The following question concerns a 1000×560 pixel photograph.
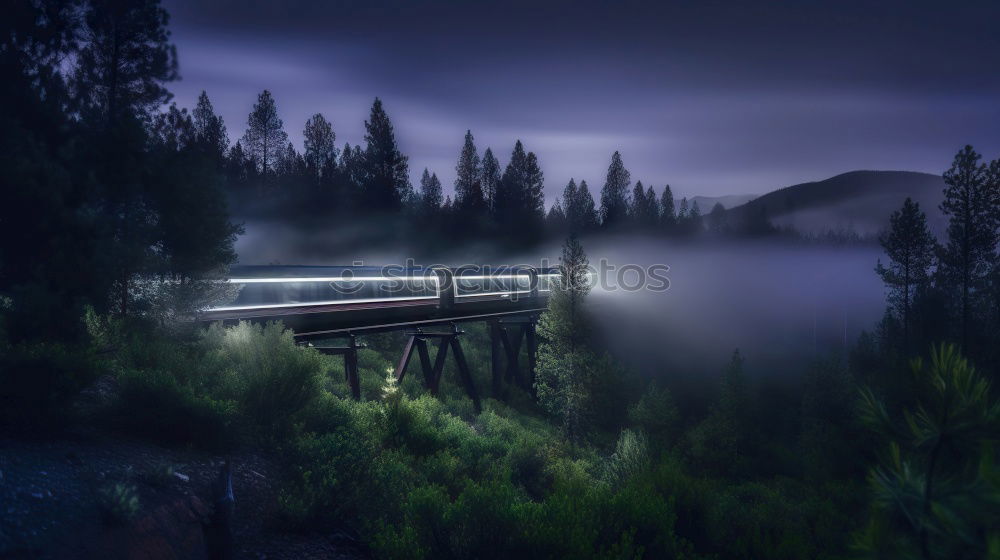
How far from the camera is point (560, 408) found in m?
23.5

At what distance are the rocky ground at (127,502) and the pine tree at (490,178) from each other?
61624 millimetres

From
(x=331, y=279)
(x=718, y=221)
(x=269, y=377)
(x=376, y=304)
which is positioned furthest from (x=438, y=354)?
(x=718, y=221)

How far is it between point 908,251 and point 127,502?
4681cm

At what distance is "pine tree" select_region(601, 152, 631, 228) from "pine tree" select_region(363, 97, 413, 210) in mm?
38303

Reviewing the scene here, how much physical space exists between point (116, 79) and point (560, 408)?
19.2 metres

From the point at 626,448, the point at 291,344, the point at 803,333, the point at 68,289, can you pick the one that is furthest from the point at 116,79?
the point at 803,333

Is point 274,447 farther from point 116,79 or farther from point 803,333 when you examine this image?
point 803,333

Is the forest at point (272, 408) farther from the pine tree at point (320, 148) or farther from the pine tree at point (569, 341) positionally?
the pine tree at point (320, 148)

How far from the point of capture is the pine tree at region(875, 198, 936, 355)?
37406 mm

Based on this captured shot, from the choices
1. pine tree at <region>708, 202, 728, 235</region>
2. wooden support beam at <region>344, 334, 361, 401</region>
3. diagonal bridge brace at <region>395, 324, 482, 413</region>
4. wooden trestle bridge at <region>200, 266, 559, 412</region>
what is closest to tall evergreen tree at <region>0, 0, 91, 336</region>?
wooden trestle bridge at <region>200, 266, 559, 412</region>

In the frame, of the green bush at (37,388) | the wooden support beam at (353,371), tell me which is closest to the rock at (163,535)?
the green bush at (37,388)

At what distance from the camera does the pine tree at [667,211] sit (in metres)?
103

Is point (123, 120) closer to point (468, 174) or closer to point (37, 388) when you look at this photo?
point (37, 388)

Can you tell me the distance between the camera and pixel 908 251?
38406 mm
